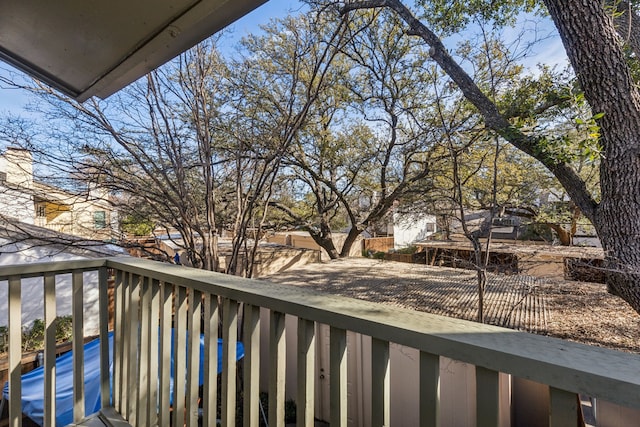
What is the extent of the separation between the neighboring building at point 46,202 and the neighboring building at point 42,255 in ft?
0.67

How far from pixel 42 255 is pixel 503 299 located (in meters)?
7.46

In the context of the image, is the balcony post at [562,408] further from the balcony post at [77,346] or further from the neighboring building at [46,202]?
the neighboring building at [46,202]

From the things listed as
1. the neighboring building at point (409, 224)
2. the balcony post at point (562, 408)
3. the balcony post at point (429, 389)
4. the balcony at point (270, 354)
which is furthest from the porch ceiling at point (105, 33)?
the neighboring building at point (409, 224)

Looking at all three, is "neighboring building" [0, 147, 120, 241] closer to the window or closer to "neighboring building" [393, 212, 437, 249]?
the window

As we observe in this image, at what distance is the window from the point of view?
505 centimetres

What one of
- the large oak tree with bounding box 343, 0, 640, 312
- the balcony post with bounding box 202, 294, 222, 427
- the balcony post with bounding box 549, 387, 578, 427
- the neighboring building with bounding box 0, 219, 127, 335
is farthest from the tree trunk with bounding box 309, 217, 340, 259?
the balcony post with bounding box 549, 387, 578, 427

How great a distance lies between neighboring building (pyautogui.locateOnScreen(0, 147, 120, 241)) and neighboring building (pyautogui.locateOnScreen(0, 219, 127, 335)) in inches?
8.0

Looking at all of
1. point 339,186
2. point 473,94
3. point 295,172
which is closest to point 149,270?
point 473,94

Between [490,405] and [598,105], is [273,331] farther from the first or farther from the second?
[598,105]

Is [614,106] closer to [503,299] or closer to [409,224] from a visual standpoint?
[503,299]

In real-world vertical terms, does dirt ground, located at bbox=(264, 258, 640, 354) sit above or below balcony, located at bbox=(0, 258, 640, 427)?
below

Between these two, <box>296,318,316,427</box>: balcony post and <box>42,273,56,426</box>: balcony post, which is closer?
<box>296,318,316,427</box>: balcony post

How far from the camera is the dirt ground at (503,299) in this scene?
364 centimetres

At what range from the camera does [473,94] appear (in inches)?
169
